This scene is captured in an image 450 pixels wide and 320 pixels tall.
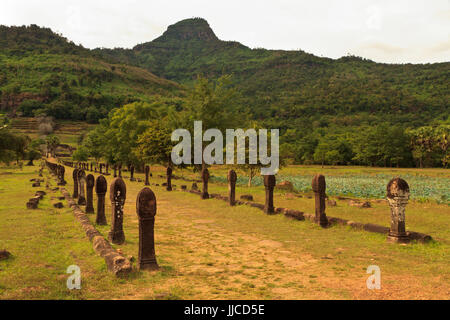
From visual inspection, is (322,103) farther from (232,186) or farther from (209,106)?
(232,186)

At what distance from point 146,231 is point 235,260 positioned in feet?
6.66

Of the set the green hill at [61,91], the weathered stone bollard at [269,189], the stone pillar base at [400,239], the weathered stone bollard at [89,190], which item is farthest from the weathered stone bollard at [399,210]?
the green hill at [61,91]

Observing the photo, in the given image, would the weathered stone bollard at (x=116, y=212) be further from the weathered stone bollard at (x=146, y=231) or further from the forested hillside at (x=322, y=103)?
the forested hillside at (x=322, y=103)

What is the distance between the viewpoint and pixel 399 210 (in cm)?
889

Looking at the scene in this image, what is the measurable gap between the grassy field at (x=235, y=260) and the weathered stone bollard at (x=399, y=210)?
0.34 meters

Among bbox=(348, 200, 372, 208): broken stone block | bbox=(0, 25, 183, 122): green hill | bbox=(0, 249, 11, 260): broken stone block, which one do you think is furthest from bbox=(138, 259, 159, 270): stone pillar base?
bbox=(0, 25, 183, 122): green hill

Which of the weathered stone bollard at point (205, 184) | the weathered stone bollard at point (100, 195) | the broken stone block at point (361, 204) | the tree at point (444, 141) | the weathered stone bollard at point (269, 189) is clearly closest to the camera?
the weathered stone bollard at point (100, 195)

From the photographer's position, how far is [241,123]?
31562 millimetres

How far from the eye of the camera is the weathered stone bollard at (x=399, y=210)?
350 inches

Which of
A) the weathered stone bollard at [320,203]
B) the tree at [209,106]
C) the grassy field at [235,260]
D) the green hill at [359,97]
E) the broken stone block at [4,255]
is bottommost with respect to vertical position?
the grassy field at [235,260]
